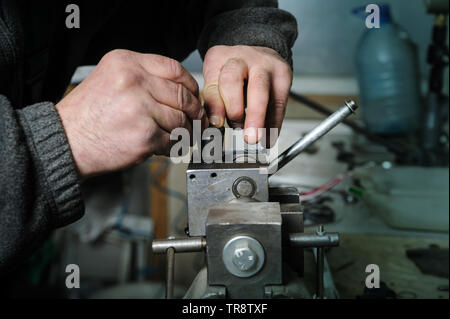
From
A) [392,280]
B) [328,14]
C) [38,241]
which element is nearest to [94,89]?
[38,241]

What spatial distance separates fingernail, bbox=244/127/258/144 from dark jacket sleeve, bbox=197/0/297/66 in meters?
0.21

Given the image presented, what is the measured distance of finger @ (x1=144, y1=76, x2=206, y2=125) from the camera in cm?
49

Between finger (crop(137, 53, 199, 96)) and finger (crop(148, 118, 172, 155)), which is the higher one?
finger (crop(137, 53, 199, 96))

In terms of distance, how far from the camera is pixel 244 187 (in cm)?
49

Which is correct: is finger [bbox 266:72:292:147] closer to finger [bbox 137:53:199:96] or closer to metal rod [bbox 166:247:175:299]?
finger [bbox 137:53:199:96]

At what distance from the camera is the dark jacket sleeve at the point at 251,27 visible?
707mm

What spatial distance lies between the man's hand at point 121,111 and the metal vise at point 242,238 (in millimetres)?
71

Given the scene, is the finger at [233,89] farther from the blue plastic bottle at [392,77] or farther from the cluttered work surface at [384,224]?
the blue plastic bottle at [392,77]

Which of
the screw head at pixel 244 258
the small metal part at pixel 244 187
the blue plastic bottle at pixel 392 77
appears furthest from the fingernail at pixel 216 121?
the blue plastic bottle at pixel 392 77

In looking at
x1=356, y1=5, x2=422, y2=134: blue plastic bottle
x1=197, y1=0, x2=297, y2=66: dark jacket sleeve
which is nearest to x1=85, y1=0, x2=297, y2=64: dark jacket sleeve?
x1=197, y1=0, x2=297, y2=66: dark jacket sleeve

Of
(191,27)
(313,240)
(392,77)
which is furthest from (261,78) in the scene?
(392,77)

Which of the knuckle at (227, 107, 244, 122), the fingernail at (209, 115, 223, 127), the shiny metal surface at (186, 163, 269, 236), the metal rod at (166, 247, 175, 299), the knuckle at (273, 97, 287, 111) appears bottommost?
the metal rod at (166, 247, 175, 299)
